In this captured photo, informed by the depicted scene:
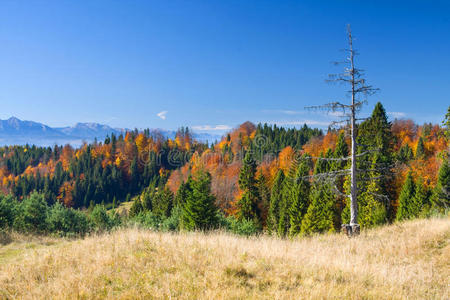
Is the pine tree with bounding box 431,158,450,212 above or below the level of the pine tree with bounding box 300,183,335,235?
above

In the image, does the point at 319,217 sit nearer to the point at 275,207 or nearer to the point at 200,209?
the point at 275,207

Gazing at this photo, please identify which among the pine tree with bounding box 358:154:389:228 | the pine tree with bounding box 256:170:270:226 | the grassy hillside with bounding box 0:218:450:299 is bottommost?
the pine tree with bounding box 256:170:270:226

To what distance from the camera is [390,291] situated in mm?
4961

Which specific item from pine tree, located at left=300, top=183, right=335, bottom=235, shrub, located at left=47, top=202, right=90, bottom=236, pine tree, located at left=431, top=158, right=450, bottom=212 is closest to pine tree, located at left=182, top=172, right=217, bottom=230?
shrub, located at left=47, top=202, right=90, bottom=236

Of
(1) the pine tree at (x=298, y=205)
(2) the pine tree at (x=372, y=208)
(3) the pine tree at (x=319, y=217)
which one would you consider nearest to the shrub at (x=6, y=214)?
(3) the pine tree at (x=319, y=217)

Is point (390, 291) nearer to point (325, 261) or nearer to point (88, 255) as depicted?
point (325, 261)

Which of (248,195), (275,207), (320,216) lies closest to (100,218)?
(248,195)

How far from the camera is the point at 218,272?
5746 mm

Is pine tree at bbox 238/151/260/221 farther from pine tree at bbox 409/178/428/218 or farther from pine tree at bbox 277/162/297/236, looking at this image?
pine tree at bbox 409/178/428/218

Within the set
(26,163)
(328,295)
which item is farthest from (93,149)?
(328,295)

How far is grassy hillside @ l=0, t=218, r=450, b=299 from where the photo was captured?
4.99m

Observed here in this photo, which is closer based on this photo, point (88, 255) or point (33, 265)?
point (33, 265)

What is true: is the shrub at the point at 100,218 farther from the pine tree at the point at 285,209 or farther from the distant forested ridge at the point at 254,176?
the pine tree at the point at 285,209

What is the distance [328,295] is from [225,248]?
3.57 m
